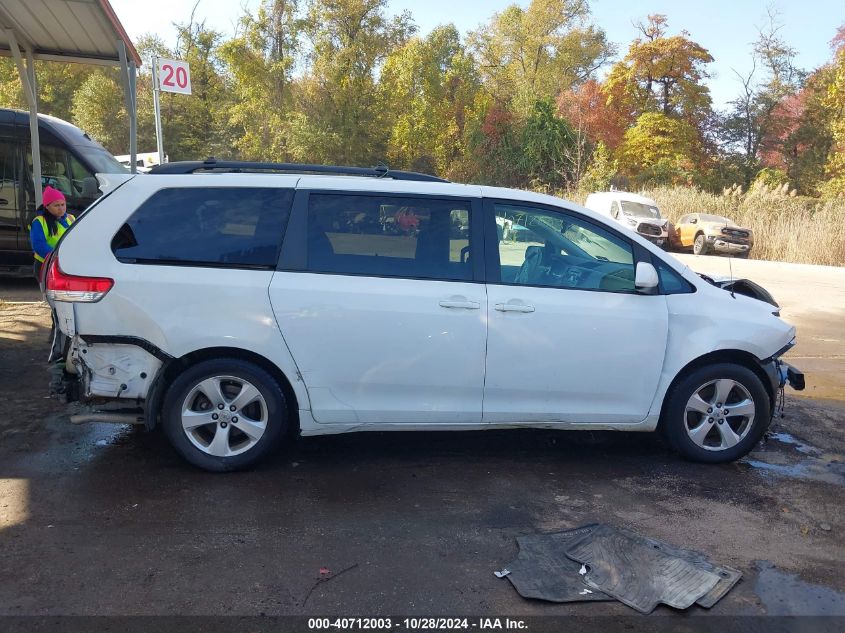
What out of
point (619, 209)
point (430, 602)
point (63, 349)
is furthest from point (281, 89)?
point (430, 602)

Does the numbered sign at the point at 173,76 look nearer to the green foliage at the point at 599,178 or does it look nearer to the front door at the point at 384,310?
the front door at the point at 384,310

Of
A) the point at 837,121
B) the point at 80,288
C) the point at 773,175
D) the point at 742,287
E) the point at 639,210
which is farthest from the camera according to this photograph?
the point at 773,175

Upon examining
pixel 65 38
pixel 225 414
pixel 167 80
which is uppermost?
pixel 167 80

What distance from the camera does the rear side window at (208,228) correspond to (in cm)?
446

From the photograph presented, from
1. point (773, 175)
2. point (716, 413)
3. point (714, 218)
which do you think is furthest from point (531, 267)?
point (773, 175)

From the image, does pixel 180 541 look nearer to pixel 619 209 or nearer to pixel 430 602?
pixel 430 602

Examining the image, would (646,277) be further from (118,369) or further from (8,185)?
(8,185)

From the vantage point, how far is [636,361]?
4.63 meters

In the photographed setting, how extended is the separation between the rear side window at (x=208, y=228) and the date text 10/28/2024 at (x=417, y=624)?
2.25 m

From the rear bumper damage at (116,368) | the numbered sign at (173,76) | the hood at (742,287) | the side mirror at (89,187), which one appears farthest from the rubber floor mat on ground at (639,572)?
the numbered sign at (173,76)

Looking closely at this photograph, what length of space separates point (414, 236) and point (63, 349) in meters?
2.41

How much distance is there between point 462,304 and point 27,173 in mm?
8792

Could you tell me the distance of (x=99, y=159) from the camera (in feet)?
35.9

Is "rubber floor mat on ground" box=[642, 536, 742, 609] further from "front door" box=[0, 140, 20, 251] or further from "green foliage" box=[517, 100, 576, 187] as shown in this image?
"green foliage" box=[517, 100, 576, 187]
